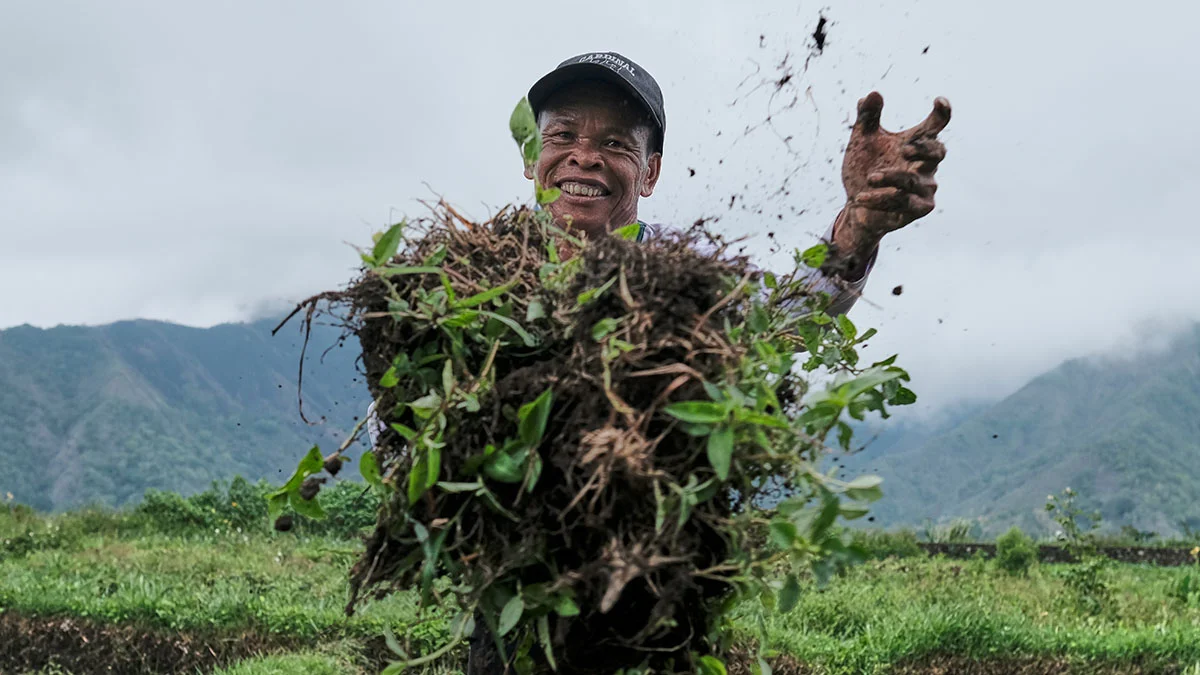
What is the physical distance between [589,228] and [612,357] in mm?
1400

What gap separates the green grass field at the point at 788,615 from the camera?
6.04 metres

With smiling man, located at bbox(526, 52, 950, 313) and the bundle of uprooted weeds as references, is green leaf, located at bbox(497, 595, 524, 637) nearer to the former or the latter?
the bundle of uprooted weeds

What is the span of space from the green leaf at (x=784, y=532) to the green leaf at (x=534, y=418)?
0.35 m

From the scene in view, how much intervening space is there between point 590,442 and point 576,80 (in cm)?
162

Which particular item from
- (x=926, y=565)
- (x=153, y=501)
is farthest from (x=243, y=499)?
(x=926, y=565)

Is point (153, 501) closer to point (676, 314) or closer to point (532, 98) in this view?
point (532, 98)

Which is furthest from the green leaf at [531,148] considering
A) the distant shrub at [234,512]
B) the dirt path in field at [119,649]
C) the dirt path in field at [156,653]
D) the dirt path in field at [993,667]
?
the distant shrub at [234,512]

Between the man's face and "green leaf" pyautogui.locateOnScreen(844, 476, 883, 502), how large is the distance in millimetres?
1473

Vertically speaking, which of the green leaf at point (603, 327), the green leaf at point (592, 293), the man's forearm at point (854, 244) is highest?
the man's forearm at point (854, 244)

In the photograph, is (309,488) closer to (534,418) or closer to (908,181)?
(534,418)

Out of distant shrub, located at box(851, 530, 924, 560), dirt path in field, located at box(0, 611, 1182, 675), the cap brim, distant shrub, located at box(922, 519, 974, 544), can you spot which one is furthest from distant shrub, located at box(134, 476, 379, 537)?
the cap brim

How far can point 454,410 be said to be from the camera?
5.10ft

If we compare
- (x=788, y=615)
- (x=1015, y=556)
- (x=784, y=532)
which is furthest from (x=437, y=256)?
(x=1015, y=556)

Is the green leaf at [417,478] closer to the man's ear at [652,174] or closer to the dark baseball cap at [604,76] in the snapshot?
the dark baseball cap at [604,76]
